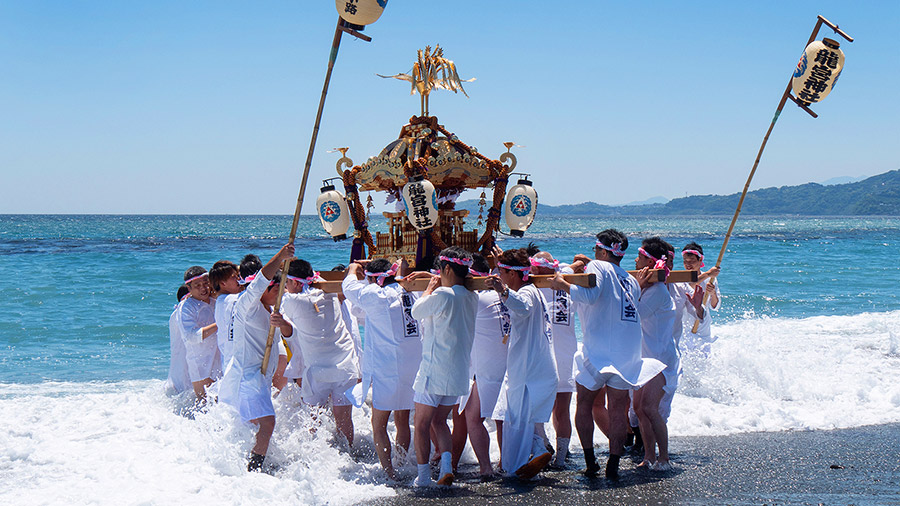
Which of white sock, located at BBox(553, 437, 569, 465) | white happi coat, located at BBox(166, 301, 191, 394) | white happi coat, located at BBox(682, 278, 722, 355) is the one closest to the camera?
white sock, located at BBox(553, 437, 569, 465)

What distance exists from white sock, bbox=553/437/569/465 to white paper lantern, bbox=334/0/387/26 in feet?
12.2

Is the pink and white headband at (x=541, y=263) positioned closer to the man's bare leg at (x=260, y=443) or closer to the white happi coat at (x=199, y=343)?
the man's bare leg at (x=260, y=443)

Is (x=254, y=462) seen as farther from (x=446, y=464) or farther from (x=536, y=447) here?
(x=536, y=447)

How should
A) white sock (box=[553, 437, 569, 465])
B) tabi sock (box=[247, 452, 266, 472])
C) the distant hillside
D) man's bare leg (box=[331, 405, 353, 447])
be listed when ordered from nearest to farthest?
1. tabi sock (box=[247, 452, 266, 472])
2. white sock (box=[553, 437, 569, 465])
3. man's bare leg (box=[331, 405, 353, 447])
4. the distant hillside

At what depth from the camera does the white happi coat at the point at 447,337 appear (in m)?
5.30

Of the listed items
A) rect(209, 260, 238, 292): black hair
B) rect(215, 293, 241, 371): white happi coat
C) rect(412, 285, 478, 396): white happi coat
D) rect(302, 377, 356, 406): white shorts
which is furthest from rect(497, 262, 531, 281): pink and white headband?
rect(209, 260, 238, 292): black hair

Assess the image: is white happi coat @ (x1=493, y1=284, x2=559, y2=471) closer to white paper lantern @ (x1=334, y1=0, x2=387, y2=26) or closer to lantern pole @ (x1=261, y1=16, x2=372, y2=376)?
lantern pole @ (x1=261, y1=16, x2=372, y2=376)

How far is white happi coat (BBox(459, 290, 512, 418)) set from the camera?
18.8 ft

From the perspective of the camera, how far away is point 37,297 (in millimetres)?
18859

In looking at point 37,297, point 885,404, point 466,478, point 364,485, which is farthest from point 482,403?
point 37,297

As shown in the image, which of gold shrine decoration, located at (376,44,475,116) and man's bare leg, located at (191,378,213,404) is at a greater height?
gold shrine decoration, located at (376,44,475,116)

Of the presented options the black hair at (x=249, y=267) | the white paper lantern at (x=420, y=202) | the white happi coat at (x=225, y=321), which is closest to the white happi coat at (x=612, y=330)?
the white paper lantern at (x=420, y=202)

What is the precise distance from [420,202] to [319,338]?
1.64 metres

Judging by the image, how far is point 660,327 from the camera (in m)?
6.05
